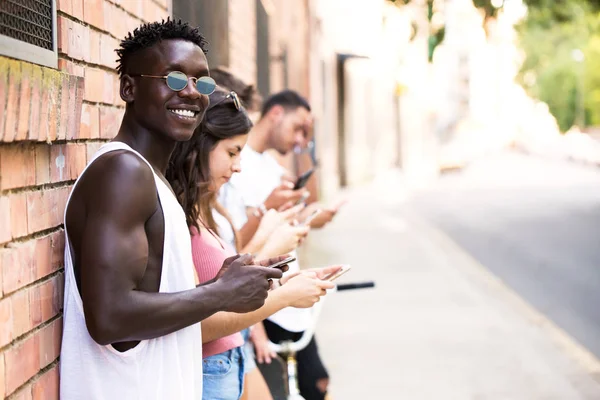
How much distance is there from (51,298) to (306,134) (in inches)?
113

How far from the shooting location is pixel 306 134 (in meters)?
4.83

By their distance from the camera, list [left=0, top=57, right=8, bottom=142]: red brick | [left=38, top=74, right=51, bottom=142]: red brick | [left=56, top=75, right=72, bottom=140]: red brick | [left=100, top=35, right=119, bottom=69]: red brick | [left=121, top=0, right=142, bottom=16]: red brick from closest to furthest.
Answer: [left=0, top=57, right=8, bottom=142]: red brick
[left=38, top=74, right=51, bottom=142]: red brick
[left=56, top=75, right=72, bottom=140]: red brick
[left=100, top=35, right=119, bottom=69]: red brick
[left=121, top=0, right=142, bottom=16]: red brick

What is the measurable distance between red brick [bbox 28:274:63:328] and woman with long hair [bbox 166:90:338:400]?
52 cm

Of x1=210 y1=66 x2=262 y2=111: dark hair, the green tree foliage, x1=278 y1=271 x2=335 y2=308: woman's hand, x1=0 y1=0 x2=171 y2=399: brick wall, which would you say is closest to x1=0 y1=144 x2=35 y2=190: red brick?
x1=0 y1=0 x2=171 y2=399: brick wall

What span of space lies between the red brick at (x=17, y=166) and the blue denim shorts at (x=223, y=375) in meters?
0.96

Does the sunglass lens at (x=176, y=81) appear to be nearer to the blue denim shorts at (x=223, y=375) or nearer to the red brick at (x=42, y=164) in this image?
the red brick at (x=42, y=164)

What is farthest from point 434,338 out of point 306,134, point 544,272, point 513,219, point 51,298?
point 513,219

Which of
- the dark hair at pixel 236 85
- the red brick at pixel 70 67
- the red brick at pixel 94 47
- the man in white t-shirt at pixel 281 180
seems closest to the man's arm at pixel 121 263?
the red brick at pixel 70 67

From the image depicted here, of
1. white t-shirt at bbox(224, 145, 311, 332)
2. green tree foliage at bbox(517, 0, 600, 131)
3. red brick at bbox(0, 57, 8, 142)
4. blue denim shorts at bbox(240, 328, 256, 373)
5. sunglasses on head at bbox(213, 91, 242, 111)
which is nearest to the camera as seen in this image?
red brick at bbox(0, 57, 8, 142)

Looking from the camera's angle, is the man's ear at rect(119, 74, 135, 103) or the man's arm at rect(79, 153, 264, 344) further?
the man's ear at rect(119, 74, 135, 103)

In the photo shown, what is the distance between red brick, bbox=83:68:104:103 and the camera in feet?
8.09

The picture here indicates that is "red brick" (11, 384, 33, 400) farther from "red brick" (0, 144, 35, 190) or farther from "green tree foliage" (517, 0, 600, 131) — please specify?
"green tree foliage" (517, 0, 600, 131)

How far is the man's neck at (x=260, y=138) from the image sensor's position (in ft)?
15.1

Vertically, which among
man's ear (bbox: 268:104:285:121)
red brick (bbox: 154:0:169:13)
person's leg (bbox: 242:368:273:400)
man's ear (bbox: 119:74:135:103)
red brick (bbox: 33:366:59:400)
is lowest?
person's leg (bbox: 242:368:273:400)
